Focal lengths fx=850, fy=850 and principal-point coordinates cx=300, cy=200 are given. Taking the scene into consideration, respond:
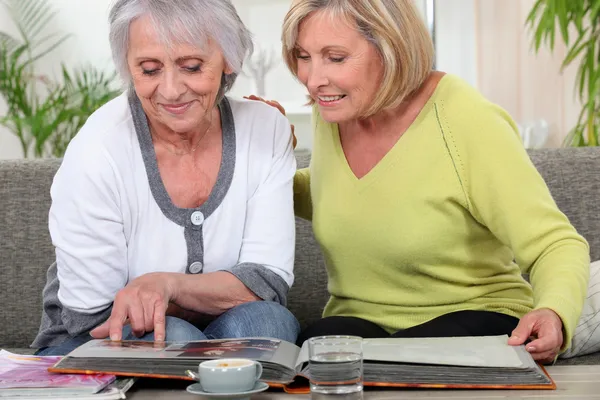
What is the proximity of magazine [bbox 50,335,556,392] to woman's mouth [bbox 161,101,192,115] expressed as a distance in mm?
500

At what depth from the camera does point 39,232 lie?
213 cm

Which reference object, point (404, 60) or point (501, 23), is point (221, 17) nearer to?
point (404, 60)

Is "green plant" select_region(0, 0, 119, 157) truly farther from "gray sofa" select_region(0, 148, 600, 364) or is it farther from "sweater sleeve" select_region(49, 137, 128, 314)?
"sweater sleeve" select_region(49, 137, 128, 314)

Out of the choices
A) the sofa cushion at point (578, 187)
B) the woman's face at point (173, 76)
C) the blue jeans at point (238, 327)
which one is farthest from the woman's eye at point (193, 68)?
the sofa cushion at point (578, 187)

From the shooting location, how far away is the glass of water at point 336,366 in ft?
3.44

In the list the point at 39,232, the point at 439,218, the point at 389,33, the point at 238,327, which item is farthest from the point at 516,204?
the point at 39,232

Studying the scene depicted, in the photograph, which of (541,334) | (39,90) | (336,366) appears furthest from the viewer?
(39,90)

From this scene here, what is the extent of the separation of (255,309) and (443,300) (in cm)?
38

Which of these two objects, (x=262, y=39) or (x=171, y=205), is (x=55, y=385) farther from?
(x=262, y=39)

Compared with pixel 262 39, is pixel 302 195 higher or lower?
lower

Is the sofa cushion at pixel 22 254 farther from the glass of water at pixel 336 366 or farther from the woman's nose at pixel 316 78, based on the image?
the glass of water at pixel 336 366

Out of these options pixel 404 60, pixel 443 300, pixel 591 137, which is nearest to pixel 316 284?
pixel 443 300

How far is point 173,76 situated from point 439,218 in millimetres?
562

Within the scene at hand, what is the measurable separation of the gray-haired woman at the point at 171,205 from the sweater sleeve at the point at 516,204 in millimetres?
369
